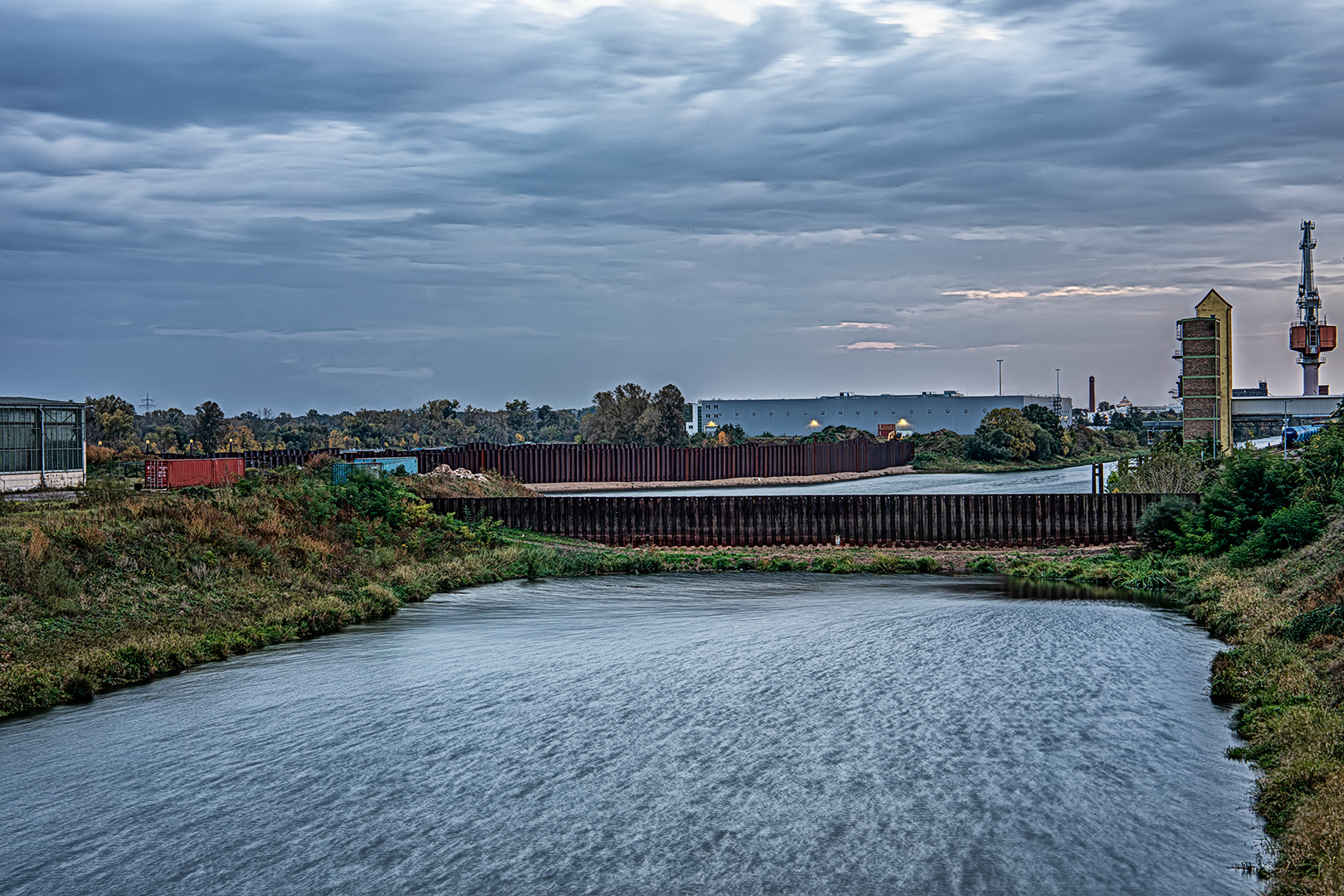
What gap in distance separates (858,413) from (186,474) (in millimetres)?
116538

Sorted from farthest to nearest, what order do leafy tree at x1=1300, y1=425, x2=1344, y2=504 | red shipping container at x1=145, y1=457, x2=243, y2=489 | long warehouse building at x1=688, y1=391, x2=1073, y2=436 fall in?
long warehouse building at x1=688, y1=391, x2=1073, y2=436
red shipping container at x1=145, y1=457, x2=243, y2=489
leafy tree at x1=1300, y1=425, x2=1344, y2=504

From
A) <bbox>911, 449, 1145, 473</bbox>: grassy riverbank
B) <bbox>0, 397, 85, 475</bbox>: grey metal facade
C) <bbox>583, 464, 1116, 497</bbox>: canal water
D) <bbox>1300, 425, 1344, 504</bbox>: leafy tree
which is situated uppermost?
<bbox>0, 397, 85, 475</bbox>: grey metal facade

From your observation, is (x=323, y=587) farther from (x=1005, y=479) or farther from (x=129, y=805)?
(x=1005, y=479)

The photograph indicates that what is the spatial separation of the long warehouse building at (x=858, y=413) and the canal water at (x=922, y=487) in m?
47.3

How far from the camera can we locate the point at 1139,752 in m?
13.8

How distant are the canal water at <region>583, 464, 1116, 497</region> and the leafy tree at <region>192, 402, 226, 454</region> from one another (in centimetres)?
A: 4430

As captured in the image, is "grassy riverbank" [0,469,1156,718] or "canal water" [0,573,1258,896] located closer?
"canal water" [0,573,1258,896]

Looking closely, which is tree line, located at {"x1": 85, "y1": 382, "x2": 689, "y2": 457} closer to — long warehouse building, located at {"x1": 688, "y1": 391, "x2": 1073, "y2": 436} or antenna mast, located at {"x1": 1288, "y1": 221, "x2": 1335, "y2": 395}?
long warehouse building, located at {"x1": 688, "y1": 391, "x2": 1073, "y2": 436}

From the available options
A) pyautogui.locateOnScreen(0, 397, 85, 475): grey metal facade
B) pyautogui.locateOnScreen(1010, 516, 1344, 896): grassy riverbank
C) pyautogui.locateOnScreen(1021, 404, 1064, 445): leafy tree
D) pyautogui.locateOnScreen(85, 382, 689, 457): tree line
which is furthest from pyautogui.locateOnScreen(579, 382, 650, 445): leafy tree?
pyautogui.locateOnScreen(1010, 516, 1344, 896): grassy riverbank

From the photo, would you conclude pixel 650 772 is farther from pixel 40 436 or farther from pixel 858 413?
pixel 858 413

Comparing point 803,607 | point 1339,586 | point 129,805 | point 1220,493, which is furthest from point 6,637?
point 1220,493

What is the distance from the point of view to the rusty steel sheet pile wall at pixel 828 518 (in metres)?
35.5

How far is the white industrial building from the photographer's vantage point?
39.5 metres

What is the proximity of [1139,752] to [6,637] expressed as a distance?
56.5ft
